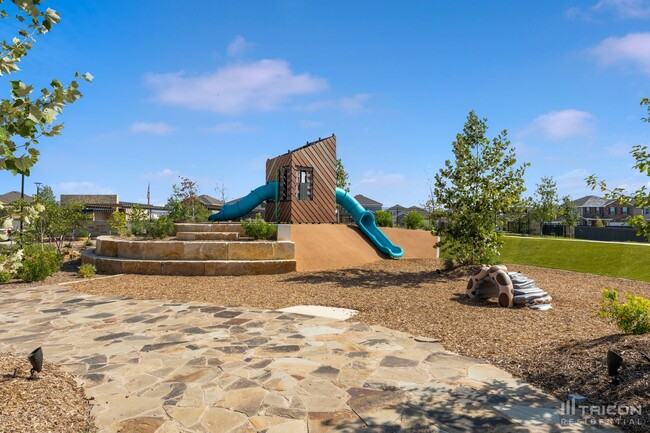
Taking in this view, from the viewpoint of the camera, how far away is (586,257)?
17062 millimetres

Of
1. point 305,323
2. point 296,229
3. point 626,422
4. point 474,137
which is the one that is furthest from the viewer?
point 296,229

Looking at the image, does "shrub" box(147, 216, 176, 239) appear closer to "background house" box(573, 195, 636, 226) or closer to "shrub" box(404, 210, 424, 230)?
"shrub" box(404, 210, 424, 230)

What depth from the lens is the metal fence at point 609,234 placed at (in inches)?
1317

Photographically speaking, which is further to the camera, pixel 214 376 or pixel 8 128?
pixel 214 376

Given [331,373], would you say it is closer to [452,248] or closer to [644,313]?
[644,313]

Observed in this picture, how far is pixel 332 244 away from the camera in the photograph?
52.9 feet

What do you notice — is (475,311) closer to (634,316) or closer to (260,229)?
(634,316)

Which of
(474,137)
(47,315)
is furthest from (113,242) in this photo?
(474,137)

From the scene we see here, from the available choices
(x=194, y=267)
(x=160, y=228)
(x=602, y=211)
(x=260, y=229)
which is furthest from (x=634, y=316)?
(x=602, y=211)

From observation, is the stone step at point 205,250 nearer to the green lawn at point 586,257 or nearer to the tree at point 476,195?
the tree at point 476,195

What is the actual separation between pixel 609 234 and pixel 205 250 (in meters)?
37.4

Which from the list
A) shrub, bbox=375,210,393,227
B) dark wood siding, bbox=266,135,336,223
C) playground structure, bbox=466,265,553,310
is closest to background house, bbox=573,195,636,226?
shrub, bbox=375,210,393,227

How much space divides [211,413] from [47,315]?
5562 millimetres

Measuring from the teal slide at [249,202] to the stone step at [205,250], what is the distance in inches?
236
